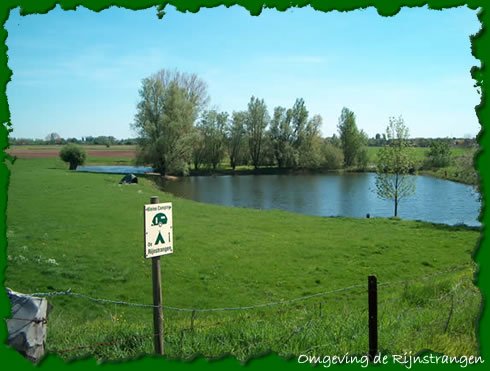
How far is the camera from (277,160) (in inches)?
3472

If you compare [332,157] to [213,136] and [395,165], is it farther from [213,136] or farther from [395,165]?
[395,165]

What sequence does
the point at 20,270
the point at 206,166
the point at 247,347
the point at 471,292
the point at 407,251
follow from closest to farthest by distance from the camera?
the point at 247,347 → the point at 471,292 → the point at 20,270 → the point at 407,251 → the point at 206,166

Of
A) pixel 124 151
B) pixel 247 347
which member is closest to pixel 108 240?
pixel 247 347

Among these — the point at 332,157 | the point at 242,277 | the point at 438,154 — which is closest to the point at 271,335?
the point at 242,277

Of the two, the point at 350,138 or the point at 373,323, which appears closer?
the point at 373,323

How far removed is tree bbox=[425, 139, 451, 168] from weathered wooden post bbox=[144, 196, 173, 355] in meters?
60.3

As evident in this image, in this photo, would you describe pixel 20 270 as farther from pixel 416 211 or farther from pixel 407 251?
pixel 416 211

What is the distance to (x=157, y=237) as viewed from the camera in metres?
5.13

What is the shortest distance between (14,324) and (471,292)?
7.27 m

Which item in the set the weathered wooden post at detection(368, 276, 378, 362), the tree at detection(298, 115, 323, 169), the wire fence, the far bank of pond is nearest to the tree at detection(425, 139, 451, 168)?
the far bank of pond

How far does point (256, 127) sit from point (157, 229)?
3336 inches

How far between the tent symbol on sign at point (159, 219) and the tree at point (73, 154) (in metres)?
69.0

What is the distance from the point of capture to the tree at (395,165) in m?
34.7

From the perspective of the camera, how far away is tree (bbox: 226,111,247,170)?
87.9m
